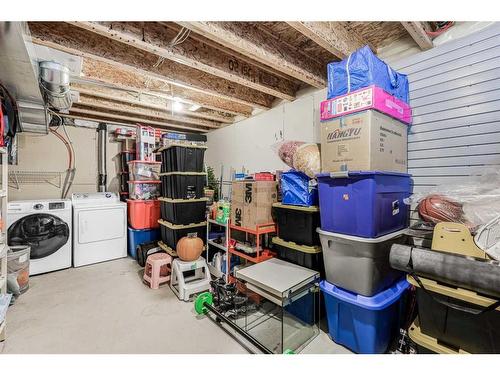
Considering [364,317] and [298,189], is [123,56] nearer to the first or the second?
[298,189]

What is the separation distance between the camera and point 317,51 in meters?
2.44

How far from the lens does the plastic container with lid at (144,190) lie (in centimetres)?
395

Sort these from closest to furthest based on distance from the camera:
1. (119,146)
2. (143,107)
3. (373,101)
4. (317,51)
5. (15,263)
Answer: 1. (373,101)
2. (317,51)
3. (15,263)
4. (143,107)
5. (119,146)

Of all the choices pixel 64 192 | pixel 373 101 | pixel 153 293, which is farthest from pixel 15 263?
pixel 373 101

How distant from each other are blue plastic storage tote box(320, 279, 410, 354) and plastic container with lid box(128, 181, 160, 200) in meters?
3.29

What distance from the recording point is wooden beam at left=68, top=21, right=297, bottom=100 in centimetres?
177

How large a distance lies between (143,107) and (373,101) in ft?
12.0

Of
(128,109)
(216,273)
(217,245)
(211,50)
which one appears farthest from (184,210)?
(128,109)

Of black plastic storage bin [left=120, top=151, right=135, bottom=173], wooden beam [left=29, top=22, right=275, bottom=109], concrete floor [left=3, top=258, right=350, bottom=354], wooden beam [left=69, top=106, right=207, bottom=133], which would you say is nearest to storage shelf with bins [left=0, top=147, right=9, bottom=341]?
concrete floor [left=3, top=258, right=350, bottom=354]

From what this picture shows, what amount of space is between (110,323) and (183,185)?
165cm

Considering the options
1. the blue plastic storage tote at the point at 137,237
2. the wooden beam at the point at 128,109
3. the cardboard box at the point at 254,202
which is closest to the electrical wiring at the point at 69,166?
the wooden beam at the point at 128,109

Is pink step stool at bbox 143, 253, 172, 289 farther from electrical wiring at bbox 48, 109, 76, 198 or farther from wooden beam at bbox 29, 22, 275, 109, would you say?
electrical wiring at bbox 48, 109, 76, 198
